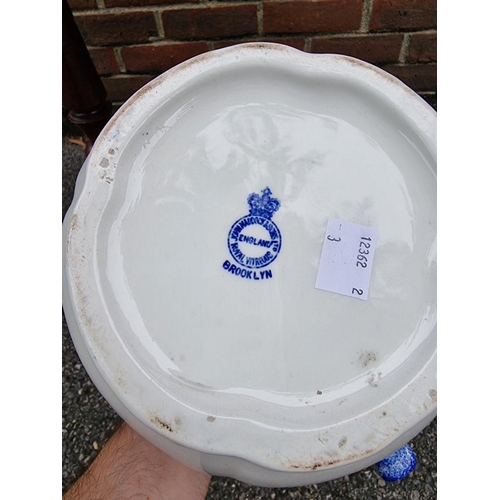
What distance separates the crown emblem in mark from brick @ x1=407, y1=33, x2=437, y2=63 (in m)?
0.65

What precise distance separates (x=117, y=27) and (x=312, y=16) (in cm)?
45

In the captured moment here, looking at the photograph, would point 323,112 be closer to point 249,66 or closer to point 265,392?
point 249,66

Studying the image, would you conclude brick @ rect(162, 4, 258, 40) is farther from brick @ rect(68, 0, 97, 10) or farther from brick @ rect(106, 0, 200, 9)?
brick @ rect(68, 0, 97, 10)

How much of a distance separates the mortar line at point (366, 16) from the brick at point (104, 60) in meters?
0.61

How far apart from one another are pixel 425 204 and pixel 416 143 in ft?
0.33

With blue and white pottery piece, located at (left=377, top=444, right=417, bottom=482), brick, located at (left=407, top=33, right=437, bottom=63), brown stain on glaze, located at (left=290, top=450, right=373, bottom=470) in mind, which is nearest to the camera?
brown stain on glaze, located at (left=290, top=450, right=373, bottom=470)

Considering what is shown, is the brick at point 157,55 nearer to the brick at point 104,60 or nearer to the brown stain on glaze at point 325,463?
the brick at point 104,60

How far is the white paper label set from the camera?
664 mm

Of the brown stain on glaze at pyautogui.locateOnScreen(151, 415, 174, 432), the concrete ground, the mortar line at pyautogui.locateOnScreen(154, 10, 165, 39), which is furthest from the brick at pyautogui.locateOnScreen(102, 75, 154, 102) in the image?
the brown stain on glaze at pyautogui.locateOnScreen(151, 415, 174, 432)

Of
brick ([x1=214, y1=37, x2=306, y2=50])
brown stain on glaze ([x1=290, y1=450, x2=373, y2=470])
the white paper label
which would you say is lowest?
brown stain on glaze ([x1=290, y1=450, x2=373, y2=470])

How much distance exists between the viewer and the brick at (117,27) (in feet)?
3.28

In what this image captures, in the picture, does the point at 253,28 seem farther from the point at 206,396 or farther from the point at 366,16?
the point at 206,396

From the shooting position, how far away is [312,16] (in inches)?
39.3

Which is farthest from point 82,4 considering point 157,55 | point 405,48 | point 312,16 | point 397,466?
point 397,466
